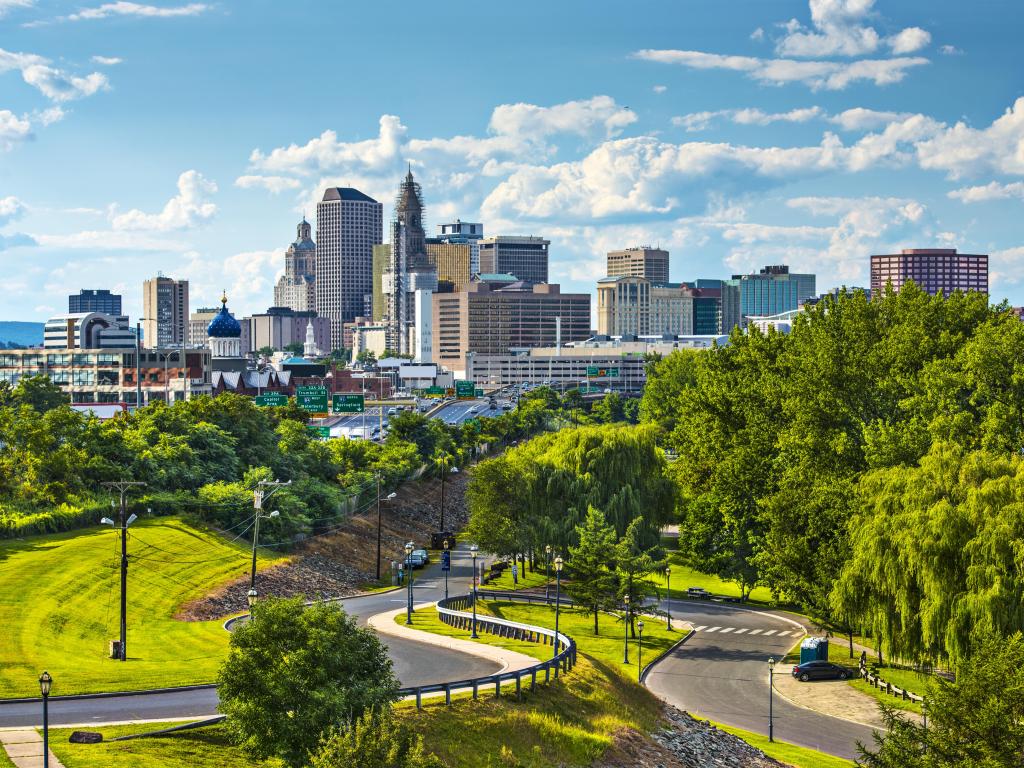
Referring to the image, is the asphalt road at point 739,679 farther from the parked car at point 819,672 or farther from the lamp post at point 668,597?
the parked car at point 819,672

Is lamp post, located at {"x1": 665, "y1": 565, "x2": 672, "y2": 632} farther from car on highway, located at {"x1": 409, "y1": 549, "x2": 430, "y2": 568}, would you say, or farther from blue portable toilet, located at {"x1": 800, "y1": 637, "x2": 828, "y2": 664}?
car on highway, located at {"x1": 409, "y1": 549, "x2": 430, "y2": 568}

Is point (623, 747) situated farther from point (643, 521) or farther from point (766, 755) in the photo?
point (643, 521)

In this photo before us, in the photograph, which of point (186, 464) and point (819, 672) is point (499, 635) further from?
point (186, 464)

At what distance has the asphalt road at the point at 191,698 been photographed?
35844 millimetres

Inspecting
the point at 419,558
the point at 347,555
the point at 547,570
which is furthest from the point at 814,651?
the point at 347,555

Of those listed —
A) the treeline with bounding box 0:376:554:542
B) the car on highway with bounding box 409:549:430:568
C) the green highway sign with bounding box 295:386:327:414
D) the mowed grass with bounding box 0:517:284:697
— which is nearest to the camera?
the mowed grass with bounding box 0:517:284:697

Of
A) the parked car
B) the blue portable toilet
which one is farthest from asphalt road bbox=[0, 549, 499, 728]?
the blue portable toilet

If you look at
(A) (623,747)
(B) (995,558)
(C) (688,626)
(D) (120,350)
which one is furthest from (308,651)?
(D) (120,350)

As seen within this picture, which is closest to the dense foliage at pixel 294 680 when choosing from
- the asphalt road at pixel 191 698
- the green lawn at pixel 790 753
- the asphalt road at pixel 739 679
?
the asphalt road at pixel 191 698

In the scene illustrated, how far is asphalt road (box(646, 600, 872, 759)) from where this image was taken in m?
49.7

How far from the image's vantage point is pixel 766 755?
46.3 metres

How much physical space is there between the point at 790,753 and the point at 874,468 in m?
19.2

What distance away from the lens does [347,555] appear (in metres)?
83.7

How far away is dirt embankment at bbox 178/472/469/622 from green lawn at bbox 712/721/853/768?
18418 millimetres
